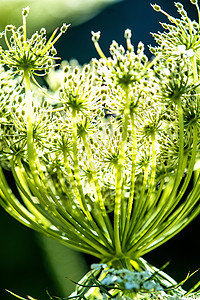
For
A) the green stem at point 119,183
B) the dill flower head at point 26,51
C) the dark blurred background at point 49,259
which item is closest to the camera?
the green stem at point 119,183

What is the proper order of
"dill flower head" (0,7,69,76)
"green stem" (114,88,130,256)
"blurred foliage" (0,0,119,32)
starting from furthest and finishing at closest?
"blurred foliage" (0,0,119,32), "dill flower head" (0,7,69,76), "green stem" (114,88,130,256)

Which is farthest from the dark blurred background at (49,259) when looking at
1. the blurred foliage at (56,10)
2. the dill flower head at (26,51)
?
the dill flower head at (26,51)

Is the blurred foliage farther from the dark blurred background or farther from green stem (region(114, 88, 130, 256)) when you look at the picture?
green stem (region(114, 88, 130, 256))

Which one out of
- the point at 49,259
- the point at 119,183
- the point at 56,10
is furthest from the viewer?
the point at 56,10

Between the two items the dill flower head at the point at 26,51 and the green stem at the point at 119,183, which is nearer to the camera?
the green stem at the point at 119,183

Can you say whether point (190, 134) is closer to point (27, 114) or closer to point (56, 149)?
point (56, 149)

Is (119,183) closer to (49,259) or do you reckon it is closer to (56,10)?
(49,259)

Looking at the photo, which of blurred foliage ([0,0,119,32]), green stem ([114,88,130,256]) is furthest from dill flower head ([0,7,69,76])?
blurred foliage ([0,0,119,32])

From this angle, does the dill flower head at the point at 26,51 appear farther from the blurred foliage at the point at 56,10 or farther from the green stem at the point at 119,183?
the blurred foliage at the point at 56,10

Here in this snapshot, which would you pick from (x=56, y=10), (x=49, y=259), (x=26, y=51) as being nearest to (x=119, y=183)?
(x=26, y=51)

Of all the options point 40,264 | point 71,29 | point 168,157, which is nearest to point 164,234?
point 168,157

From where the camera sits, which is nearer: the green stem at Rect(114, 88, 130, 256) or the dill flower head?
the green stem at Rect(114, 88, 130, 256)
